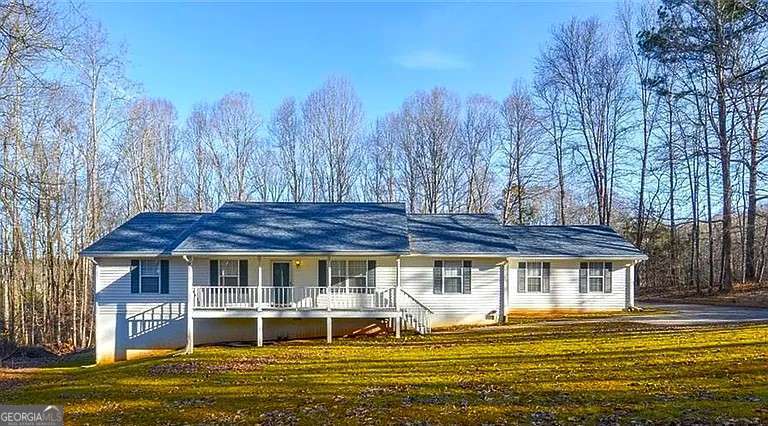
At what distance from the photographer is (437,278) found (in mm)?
21141

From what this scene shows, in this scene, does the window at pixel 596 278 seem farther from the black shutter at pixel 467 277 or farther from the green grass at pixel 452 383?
the green grass at pixel 452 383

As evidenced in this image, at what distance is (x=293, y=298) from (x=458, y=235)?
6.98 meters

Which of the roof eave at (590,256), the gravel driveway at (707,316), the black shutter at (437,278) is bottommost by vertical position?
the gravel driveway at (707,316)

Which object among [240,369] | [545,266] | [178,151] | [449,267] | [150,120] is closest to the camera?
[240,369]

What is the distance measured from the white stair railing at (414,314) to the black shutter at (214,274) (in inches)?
252

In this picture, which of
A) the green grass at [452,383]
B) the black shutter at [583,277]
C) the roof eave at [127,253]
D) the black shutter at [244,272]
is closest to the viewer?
the green grass at [452,383]

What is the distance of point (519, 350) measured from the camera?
45.8ft

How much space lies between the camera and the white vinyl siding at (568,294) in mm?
24609

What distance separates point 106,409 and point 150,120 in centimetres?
2961

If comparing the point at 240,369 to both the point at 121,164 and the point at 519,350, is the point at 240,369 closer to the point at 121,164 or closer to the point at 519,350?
the point at 519,350

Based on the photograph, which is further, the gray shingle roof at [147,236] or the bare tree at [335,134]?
the bare tree at [335,134]

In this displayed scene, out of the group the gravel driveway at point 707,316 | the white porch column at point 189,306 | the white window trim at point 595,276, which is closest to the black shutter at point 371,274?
the white porch column at point 189,306

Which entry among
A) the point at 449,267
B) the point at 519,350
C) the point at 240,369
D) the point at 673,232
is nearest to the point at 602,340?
the point at 519,350

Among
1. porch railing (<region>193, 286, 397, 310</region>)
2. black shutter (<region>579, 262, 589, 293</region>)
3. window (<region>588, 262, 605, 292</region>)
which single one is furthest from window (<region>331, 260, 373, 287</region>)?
window (<region>588, 262, 605, 292</region>)
